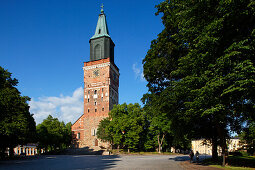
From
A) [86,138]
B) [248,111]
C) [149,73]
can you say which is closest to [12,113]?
[149,73]

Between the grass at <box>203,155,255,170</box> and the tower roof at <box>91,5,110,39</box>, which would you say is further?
the tower roof at <box>91,5,110,39</box>

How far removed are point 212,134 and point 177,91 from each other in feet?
31.1

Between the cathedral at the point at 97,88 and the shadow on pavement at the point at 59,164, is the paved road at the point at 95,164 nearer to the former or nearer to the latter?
the shadow on pavement at the point at 59,164

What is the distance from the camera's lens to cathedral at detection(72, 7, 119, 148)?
56656mm

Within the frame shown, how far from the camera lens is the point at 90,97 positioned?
5906 cm

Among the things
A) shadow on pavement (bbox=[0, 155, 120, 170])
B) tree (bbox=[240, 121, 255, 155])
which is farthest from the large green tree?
shadow on pavement (bbox=[0, 155, 120, 170])

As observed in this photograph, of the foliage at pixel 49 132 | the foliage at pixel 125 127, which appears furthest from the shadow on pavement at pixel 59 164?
the foliage at pixel 49 132

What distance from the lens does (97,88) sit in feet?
193

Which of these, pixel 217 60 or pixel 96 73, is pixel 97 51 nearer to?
pixel 96 73

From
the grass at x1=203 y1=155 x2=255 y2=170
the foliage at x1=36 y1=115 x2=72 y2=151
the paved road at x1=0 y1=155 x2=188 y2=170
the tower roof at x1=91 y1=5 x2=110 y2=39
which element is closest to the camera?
the grass at x1=203 y1=155 x2=255 y2=170

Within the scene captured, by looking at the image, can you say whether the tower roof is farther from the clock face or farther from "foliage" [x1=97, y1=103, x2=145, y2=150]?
"foliage" [x1=97, y1=103, x2=145, y2=150]

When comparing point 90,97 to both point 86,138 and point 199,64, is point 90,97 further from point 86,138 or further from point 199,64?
point 199,64

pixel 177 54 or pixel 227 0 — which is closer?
pixel 227 0

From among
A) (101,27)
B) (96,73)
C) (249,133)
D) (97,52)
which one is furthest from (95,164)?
(101,27)
